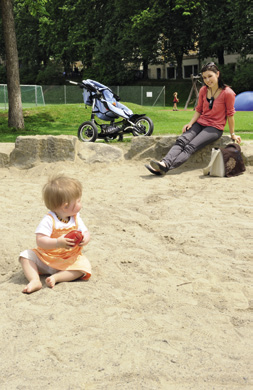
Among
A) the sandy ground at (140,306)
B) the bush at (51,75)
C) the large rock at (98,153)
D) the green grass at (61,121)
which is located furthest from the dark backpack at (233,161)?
the bush at (51,75)

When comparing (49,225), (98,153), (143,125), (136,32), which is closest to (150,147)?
(98,153)

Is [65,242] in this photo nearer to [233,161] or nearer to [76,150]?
[233,161]

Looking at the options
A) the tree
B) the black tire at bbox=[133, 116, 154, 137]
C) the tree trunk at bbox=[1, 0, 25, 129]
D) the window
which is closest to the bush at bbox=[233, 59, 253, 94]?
the tree

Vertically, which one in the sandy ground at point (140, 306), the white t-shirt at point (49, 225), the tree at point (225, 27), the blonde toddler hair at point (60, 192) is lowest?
the sandy ground at point (140, 306)

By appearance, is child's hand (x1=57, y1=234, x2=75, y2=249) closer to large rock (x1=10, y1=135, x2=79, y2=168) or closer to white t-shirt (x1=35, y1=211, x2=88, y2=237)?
white t-shirt (x1=35, y1=211, x2=88, y2=237)

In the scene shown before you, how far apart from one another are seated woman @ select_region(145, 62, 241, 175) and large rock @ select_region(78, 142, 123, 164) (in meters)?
1.12

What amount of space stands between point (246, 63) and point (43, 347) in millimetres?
34168

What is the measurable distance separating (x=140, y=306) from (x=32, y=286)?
76cm

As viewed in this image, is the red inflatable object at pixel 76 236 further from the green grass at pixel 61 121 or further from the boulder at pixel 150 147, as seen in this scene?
the green grass at pixel 61 121

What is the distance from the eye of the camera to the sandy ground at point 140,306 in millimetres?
2307

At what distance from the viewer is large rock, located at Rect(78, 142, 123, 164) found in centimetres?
806

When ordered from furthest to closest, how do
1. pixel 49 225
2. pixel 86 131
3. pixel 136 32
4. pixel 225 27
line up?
pixel 136 32, pixel 225 27, pixel 86 131, pixel 49 225

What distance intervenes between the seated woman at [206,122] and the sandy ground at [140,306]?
62.7 inches

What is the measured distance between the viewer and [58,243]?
10.9 ft
